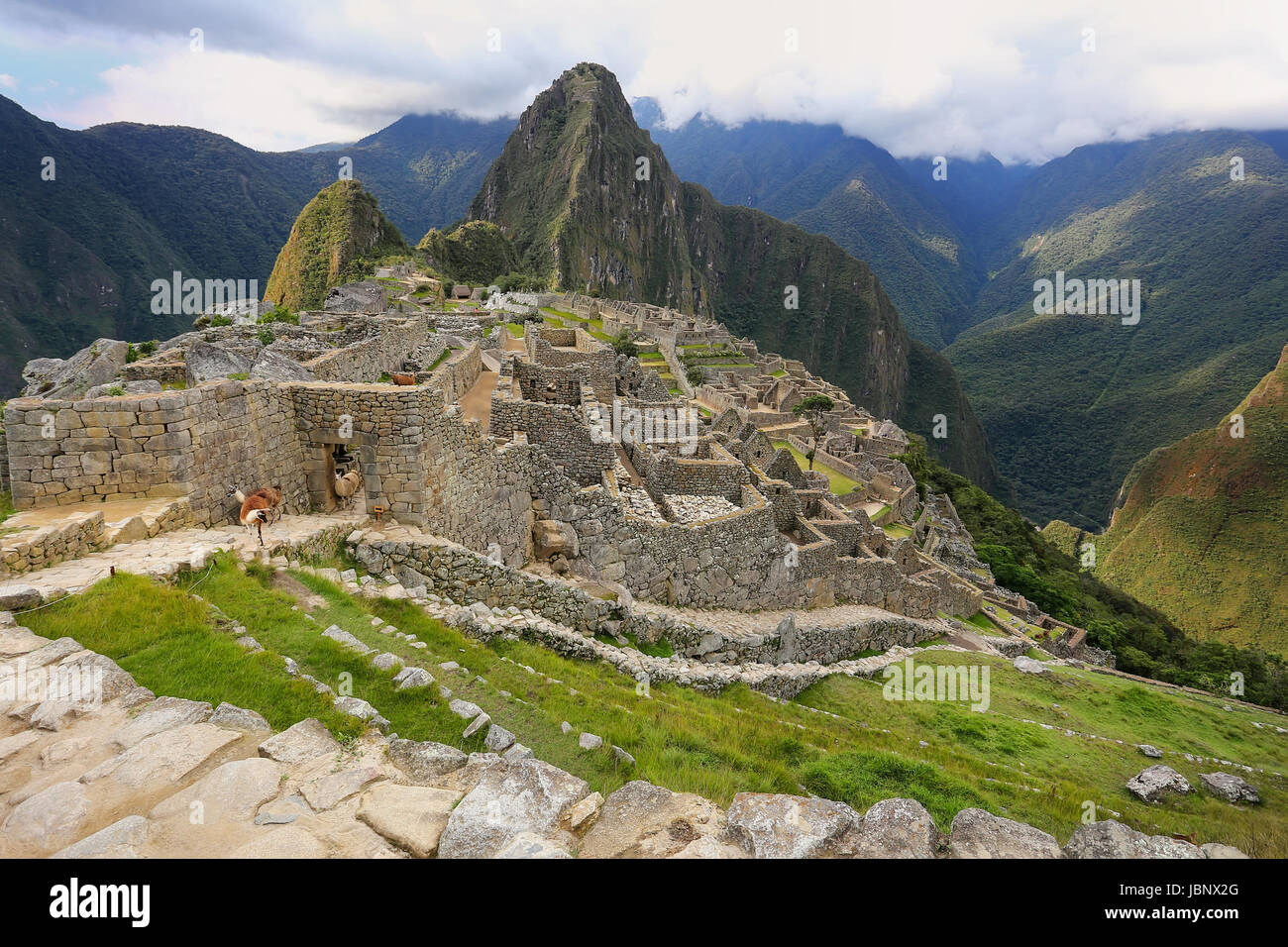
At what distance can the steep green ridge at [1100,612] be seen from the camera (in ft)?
92.9

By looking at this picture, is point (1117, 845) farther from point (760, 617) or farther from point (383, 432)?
point (760, 617)

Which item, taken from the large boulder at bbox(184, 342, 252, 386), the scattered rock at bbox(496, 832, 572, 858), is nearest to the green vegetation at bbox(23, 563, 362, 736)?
the scattered rock at bbox(496, 832, 572, 858)

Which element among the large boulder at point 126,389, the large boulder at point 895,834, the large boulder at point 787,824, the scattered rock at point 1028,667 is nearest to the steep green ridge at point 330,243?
the large boulder at point 126,389

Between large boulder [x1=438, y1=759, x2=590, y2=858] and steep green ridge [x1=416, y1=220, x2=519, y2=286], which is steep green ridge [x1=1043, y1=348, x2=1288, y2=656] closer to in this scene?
large boulder [x1=438, y1=759, x2=590, y2=858]

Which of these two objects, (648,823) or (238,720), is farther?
(238,720)

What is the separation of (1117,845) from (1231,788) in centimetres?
1074

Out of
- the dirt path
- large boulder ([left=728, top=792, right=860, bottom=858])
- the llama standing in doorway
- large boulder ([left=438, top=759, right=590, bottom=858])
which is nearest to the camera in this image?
large boulder ([left=438, top=759, right=590, bottom=858])

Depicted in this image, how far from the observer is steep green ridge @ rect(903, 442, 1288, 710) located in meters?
28.3

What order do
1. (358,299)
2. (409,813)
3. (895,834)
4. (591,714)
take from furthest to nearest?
1. (358,299)
2. (591,714)
3. (895,834)
4. (409,813)

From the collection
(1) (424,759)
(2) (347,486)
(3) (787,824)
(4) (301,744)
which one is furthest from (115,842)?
(2) (347,486)

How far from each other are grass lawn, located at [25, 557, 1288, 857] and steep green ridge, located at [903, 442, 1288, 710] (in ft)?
71.2

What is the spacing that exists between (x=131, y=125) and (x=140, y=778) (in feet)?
787

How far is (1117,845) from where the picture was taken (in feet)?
12.8

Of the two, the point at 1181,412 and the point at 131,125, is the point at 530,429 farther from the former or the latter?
the point at 131,125
